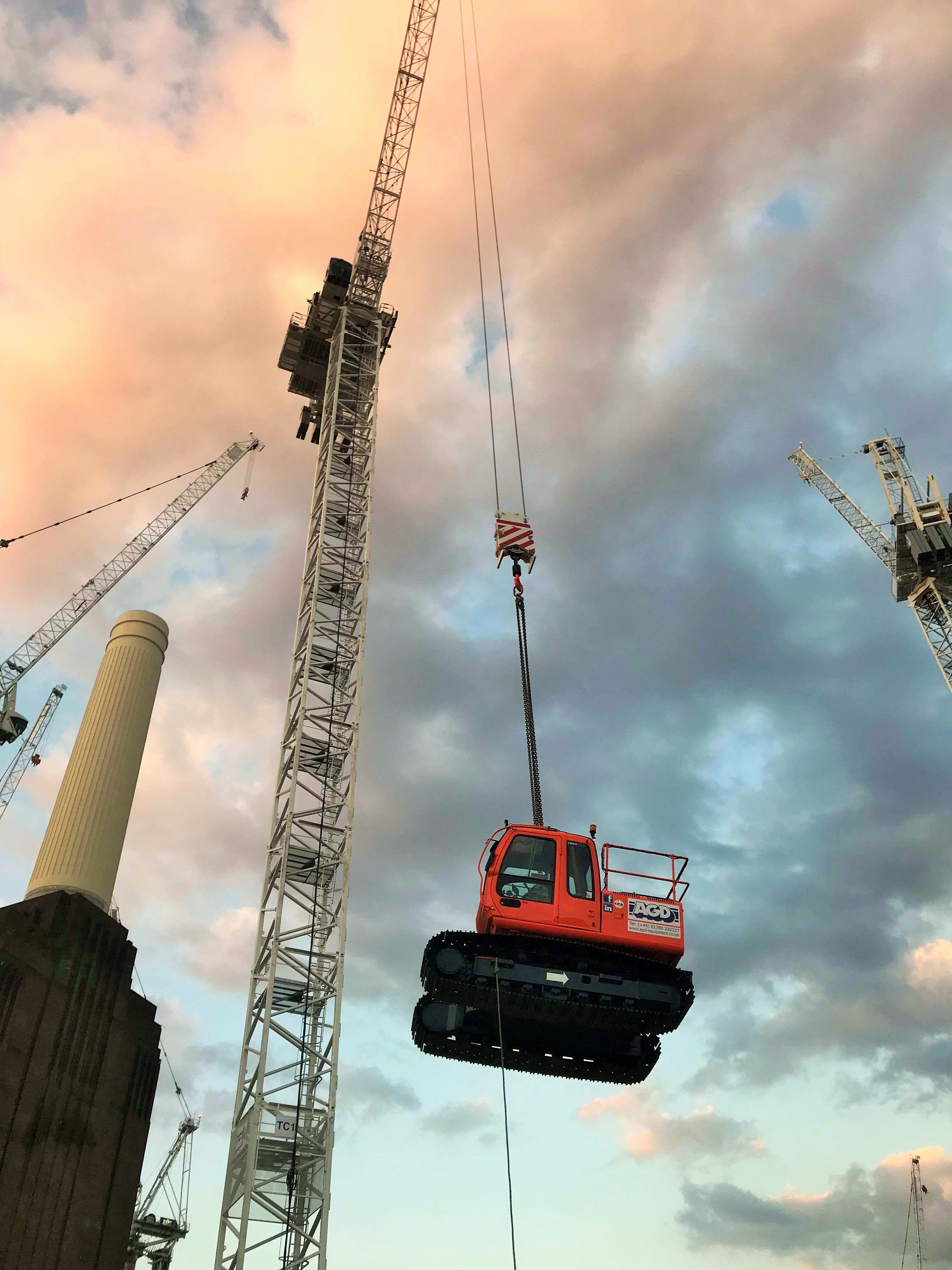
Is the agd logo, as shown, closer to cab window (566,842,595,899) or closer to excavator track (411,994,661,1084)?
cab window (566,842,595,899)

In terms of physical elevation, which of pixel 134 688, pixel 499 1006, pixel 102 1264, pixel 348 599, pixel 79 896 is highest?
pixel 348 599

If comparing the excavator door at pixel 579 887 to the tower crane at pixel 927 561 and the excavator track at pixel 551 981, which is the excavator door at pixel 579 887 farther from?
the tower crane at pixel 927 561

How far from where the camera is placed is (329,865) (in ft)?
119

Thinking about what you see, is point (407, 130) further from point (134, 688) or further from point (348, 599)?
point (134, 688)

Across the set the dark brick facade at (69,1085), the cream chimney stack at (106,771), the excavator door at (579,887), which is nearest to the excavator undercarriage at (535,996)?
the excavator door at (579,887)

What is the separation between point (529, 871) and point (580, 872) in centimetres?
143

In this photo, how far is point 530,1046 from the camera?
29.5 metres

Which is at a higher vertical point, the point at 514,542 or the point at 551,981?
the point at 514,542

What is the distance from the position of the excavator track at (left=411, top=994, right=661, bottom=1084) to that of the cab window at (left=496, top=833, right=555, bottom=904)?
130 inches

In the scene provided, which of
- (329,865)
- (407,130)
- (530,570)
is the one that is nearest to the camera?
(329,865)

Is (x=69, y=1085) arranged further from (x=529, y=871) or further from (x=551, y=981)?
(x=529, y=871)

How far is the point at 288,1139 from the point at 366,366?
34267 mm

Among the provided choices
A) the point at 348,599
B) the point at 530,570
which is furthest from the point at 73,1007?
the point at 530,570

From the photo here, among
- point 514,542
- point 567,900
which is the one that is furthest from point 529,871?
point 514,542
